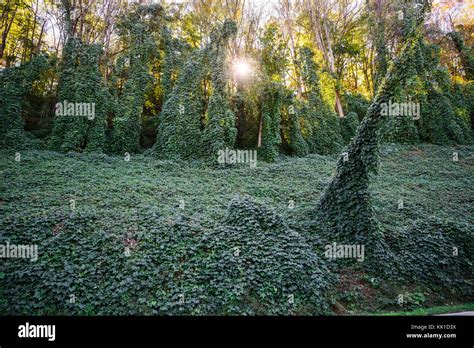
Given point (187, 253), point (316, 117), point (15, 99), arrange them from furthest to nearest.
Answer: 1. point (316, 117)
2. point (15, 99)
3. point (187, 253)

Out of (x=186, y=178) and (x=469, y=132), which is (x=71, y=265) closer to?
(x=186, y=178)

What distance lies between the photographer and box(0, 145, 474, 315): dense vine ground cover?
5008 millimetres

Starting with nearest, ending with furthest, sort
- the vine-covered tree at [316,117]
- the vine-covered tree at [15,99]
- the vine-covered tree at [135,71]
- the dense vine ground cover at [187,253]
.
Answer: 1. the dense vine ground cover at [187,253]
2. the vine-covered tree at [15,99]
3. the vine-covered tree at [135,71]
4. the vine-covered tree at [316,117]

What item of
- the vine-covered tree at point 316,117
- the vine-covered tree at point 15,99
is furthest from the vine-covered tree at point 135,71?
the vine-covered tree at point 316,117

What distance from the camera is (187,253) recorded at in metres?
6.00

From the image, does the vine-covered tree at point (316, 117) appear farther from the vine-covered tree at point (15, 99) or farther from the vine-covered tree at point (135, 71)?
the vine-covered tree at point (15, 99)

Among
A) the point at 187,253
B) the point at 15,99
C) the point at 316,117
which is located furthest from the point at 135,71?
the point at 187,253

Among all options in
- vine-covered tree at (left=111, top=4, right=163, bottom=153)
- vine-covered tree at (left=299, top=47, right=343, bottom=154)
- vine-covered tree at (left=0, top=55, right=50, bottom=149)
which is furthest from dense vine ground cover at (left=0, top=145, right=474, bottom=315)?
vine-covered tree at (left=299, top=47, right=343, bottom=154)

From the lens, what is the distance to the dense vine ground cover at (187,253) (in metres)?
5.01

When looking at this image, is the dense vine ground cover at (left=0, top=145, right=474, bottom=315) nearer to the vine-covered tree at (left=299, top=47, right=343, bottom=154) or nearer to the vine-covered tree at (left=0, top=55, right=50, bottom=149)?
the vine-covered tree at (left=0, top=55, right=50, bottom=149)

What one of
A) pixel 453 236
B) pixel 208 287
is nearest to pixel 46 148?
pixel 208 287

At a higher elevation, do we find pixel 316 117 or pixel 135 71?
pixel 135 71

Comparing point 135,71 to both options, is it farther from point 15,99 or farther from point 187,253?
point 187,253
